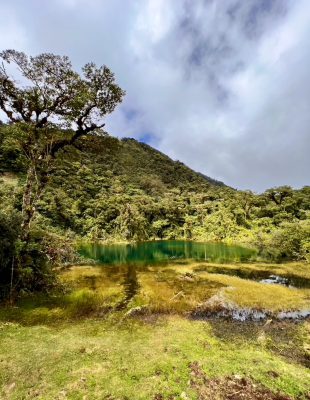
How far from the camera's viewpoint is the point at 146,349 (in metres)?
11.6

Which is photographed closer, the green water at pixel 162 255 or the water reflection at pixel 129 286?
the water reflection at pixel 129 286

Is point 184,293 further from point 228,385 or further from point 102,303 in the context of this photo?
point 228,385

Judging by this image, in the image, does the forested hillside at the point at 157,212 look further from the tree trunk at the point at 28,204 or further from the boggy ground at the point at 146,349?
the tree trunk at the point at 28,204

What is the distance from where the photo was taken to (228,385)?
9.00 m

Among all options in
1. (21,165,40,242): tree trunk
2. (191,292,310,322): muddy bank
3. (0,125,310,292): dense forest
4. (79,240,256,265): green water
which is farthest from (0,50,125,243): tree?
(0,125,310,292): dense forest

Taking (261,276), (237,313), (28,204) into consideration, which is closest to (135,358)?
(237,313)

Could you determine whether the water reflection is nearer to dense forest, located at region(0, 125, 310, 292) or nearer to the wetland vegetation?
the wetland vegetation

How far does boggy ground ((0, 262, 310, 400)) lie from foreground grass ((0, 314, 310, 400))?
3 centimetres

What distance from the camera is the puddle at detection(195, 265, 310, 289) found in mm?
28547

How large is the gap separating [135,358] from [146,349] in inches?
39.1

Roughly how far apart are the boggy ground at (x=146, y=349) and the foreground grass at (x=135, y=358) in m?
0.03

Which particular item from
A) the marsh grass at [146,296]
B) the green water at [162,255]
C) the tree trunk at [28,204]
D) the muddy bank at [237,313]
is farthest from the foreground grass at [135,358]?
the green water at [162,255]

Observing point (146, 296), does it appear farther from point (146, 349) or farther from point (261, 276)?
point (261, 276)

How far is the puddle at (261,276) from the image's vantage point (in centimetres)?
2855
